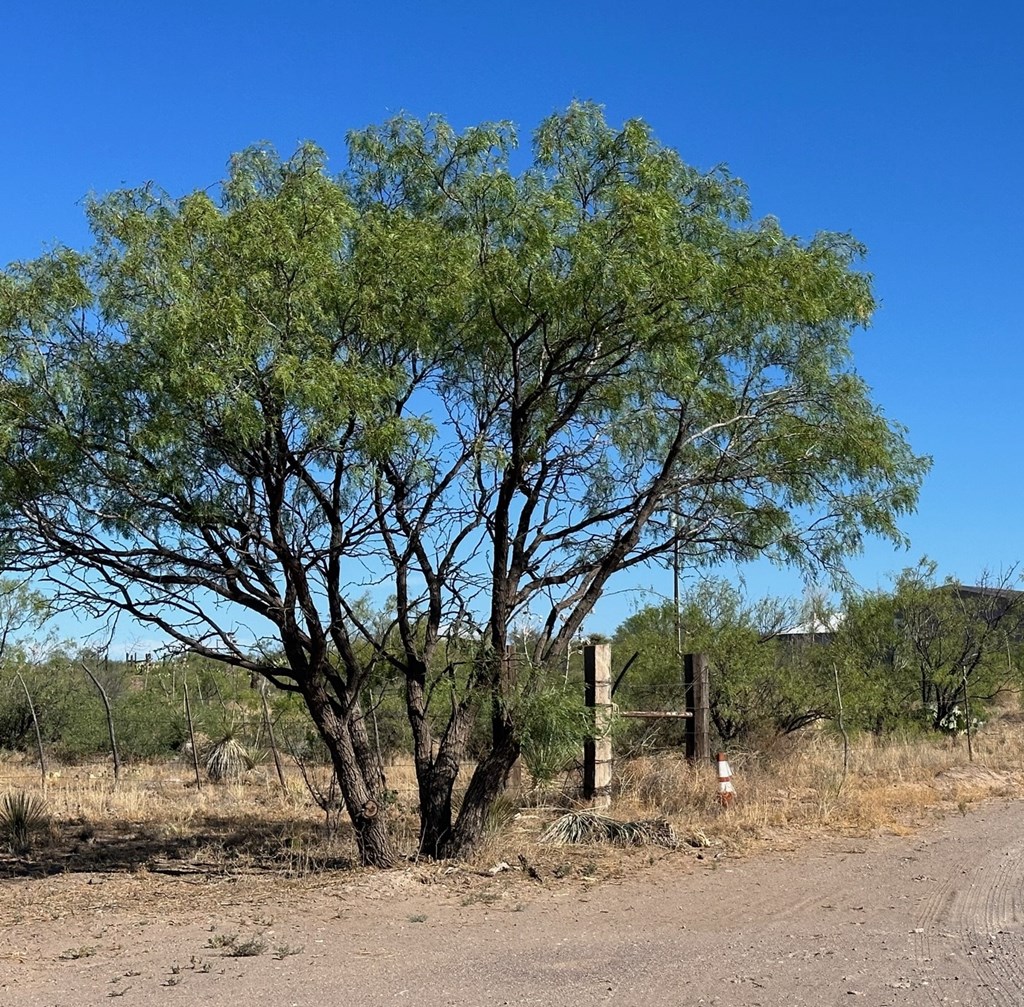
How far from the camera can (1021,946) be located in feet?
25.2

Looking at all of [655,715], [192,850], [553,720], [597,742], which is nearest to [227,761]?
[192,850]

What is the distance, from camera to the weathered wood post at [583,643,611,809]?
13.8 m

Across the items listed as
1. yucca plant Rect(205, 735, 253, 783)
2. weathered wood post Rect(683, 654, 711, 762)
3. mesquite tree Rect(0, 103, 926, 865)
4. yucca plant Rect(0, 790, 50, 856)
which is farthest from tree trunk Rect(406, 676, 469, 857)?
yucca plant Rect(205, 735, 253, 783)

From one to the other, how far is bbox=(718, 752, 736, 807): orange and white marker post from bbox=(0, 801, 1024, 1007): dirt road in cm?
309

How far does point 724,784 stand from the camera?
14.8m

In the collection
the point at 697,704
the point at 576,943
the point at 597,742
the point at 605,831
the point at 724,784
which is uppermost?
the point at 697,704

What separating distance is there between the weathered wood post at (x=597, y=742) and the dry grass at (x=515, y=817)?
271mm

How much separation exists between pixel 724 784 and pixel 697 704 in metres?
2.02

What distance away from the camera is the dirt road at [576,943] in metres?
6.88

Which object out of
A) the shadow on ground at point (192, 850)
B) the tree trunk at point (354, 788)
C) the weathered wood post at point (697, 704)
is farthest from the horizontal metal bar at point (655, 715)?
the tree trunk at point (354, 788)

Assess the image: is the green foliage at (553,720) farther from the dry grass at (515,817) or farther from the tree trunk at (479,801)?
the dry grass at (515,817)

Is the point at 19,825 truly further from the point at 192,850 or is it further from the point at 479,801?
the point at 479,801

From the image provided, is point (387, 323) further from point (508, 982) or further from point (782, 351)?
point (508, 982)

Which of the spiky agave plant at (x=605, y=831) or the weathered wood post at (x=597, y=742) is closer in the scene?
the spiky agave plant at (x=605, y=831)
